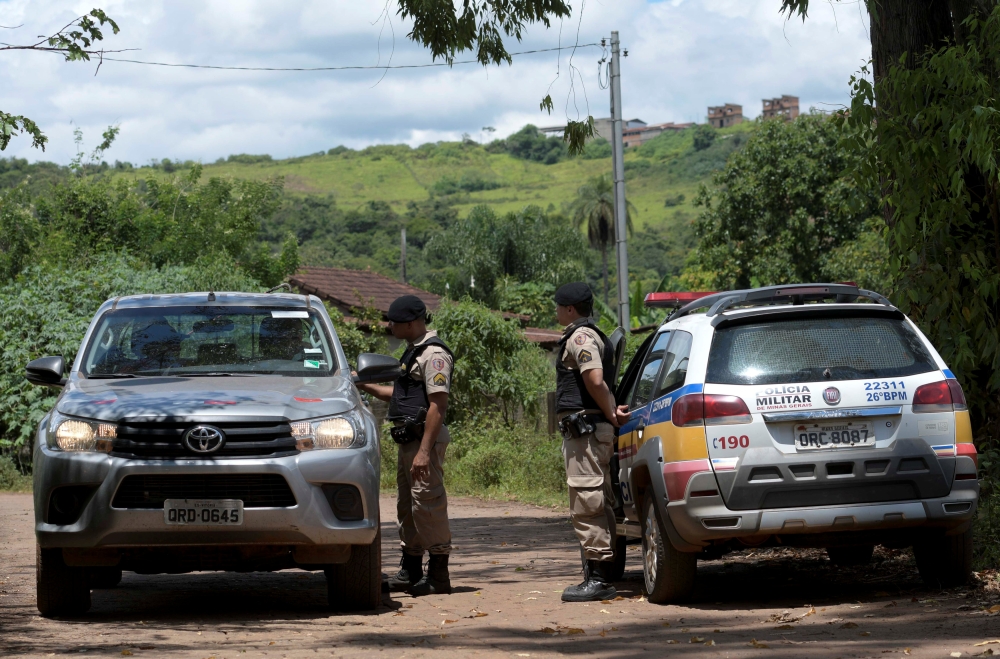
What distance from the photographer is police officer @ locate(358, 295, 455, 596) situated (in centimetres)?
786

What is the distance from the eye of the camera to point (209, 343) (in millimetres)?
7781

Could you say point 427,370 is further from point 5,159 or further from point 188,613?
point 5,159

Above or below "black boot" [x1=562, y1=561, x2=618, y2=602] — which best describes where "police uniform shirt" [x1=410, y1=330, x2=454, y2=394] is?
above

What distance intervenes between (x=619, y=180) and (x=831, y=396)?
16.4 m

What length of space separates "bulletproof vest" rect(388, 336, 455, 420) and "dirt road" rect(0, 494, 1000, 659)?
1.20 m

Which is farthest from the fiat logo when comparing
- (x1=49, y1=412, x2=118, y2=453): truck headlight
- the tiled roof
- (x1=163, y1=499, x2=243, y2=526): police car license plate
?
the tiled roof

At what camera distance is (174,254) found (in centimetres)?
2956

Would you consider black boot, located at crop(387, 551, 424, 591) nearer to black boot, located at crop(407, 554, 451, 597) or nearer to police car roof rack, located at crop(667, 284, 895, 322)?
black boot, located at crop(407, 554, 451, 597)

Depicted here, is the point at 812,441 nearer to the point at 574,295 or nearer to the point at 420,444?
the point at 574,295

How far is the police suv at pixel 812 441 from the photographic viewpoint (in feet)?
21.5

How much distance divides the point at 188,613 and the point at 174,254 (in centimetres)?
2339

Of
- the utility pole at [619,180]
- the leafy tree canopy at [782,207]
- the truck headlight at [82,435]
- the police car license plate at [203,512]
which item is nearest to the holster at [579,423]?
the police car license plate at [203,512]

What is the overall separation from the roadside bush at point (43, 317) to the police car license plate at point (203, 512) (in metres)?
→ 13.5

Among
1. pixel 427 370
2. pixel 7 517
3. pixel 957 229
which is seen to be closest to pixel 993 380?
pixel 957 229
